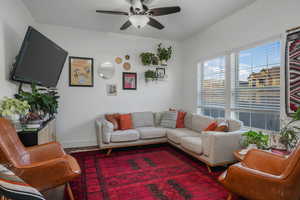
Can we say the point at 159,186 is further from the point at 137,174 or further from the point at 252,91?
the point at 252,91

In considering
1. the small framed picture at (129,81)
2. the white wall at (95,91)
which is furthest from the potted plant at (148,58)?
the small framed picture at (129,81)

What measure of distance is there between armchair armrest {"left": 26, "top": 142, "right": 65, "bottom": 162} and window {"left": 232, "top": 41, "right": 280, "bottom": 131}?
3.09 meters

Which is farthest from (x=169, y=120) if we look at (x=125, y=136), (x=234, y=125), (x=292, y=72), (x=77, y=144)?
(x=292, y=72)

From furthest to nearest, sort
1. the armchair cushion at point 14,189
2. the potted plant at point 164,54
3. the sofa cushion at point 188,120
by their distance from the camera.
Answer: the potted plant at point 164,54, the sofa cushion at point 188,120, the armchair cushion at point 14,189

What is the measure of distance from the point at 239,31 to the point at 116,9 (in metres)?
2.30

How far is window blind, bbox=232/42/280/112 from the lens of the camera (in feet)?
8.41

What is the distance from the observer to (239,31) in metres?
3.09

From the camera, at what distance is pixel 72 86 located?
386cm

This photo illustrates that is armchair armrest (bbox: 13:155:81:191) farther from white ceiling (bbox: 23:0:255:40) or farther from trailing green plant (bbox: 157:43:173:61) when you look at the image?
trailing green plant (bbox: 157:43:173:61)

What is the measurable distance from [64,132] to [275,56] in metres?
4.35

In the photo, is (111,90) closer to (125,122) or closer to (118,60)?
(118,60)

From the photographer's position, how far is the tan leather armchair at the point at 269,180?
1341 mm

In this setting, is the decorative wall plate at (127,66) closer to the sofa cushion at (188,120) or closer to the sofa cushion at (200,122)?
the sofa cushion at (188,120)

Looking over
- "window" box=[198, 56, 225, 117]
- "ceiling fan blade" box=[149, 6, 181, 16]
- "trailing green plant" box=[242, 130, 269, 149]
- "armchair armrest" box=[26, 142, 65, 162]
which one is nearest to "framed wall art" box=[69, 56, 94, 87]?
"armchair armrest" box=[26, 142, 65, 162]
